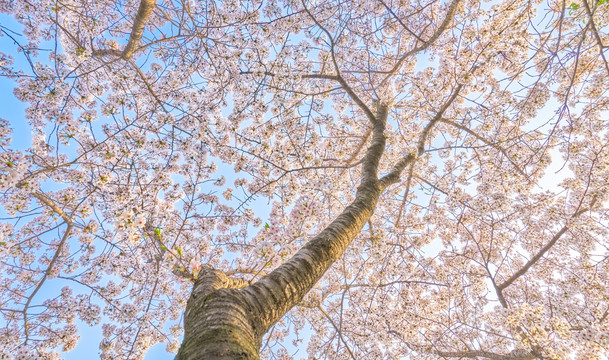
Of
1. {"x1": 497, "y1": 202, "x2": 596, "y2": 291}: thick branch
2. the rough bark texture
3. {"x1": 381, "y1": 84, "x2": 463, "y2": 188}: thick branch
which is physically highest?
{"x1": 381, "y1": 84, "x2": 463, "y2": 188}: thick branch

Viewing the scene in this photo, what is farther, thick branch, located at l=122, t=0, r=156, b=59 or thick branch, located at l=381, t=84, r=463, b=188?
thick branch, located at l=381, t=84, r=463, b=188

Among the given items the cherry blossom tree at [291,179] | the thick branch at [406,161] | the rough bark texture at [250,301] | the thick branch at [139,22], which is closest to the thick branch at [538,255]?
the cherry blossom tree at [291,179]

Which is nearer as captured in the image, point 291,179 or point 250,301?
point 250,301

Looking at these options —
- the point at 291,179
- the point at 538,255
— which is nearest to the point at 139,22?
the point at 291,179

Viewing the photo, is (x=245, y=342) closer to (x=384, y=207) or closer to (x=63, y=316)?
(x=63, y=316)

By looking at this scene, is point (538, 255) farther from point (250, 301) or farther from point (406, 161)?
point (250, 301)

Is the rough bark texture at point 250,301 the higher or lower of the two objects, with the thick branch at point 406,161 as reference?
lower

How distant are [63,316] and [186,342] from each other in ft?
15.9

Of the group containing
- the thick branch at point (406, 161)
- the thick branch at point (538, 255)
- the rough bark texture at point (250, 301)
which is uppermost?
the thick branch at point (406, 161)

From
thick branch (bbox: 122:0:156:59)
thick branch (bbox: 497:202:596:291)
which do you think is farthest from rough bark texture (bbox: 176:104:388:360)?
thick branch (bbox: 497:202:596:291)

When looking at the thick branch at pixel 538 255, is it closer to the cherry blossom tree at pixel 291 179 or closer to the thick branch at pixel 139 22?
the cherry blossom tree at pixel 291 179

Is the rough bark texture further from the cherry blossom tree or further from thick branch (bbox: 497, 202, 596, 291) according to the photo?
thick branch (bbox: 497, 202, 596, 291)

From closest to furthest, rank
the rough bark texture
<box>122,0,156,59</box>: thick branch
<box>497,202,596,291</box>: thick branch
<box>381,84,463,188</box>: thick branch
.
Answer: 1. the rough bark texture
2. <box>122,0,156,59</box>: thick branch
3. <box>381,84,463,188</box>: thick branch
4. <box>497,202,596,291</box>: thick branch

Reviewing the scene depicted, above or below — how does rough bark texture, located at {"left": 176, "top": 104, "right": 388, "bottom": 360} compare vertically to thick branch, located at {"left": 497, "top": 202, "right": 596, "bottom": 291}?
below
